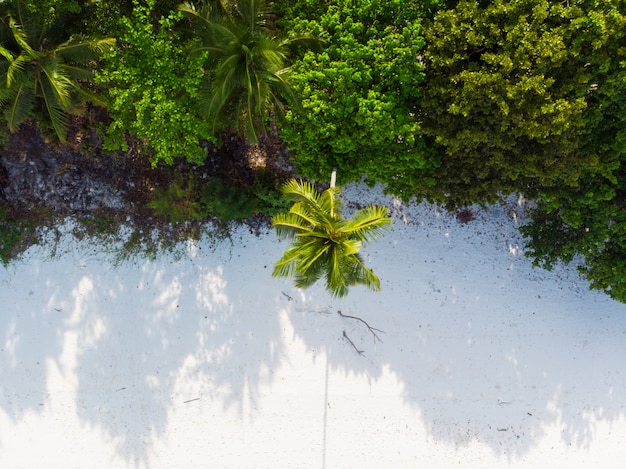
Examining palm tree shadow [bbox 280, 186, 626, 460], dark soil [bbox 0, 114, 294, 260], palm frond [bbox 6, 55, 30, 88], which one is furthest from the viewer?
dark soil [bbox 0, 114, 294, 260]

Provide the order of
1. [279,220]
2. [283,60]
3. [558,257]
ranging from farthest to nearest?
[558,257] → [283,60] → [279,220]

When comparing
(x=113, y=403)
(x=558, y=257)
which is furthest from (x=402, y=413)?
(x=113, y=403)

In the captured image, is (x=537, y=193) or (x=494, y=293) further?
(x=494, y=293)

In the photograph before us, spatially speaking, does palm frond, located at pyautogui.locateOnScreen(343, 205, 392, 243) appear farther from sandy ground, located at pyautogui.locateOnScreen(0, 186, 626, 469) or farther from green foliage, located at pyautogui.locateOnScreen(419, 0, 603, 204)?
sandy ground, located at pyautogui.locateOnScreen(0, 186, 626, 469)

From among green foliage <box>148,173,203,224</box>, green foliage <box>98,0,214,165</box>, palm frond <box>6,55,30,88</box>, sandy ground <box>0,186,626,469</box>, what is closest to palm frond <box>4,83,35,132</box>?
palm frond <box>6,55,30,88</box>

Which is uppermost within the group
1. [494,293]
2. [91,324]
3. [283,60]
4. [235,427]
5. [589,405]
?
[283,60]

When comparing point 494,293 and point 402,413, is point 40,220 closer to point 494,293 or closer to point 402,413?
point 402,413
